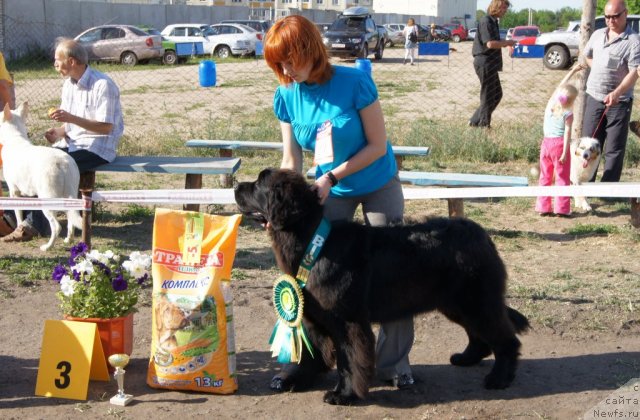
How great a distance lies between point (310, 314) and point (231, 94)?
14309 millimetres

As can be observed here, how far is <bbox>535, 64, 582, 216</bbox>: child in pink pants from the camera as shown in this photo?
7559mm

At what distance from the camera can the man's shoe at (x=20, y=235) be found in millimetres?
6832

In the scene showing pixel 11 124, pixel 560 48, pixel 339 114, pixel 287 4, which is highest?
pixel 287 4

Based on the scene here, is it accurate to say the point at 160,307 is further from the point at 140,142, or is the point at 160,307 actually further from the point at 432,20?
the point at 432,20

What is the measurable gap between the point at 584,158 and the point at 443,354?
155 inches

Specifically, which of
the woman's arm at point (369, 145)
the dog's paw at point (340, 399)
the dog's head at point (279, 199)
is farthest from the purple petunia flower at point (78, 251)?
the dog's paw at point (340, 399)

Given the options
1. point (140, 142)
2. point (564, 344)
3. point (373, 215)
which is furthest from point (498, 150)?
point (373, 215)

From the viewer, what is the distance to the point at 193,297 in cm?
383

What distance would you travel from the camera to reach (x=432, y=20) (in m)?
Result: 80.4

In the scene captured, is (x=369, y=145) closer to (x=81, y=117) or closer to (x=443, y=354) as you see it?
(x=443, y=354)

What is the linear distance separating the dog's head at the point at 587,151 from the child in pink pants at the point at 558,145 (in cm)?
11

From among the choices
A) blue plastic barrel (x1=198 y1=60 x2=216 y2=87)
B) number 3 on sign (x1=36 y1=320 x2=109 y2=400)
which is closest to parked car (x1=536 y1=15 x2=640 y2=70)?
blue plastic barrel (x1=198 y1=60 x2=216 y2=87)

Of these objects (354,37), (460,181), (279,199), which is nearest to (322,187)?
(279,199)

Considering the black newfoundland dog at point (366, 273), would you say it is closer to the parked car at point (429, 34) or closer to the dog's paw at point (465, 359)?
the dog's paw at point (465, 359)
